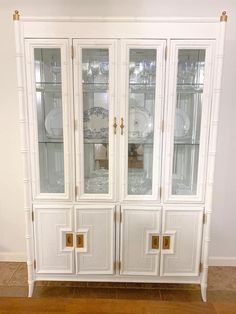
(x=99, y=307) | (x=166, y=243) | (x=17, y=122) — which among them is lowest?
(x=166, y=243)

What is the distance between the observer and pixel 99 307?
3.55ft

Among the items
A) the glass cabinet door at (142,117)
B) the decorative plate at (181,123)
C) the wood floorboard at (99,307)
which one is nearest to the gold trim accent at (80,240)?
the glass cabinet door at (142,117)

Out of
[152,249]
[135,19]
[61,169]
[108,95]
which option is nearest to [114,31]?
[135,19]

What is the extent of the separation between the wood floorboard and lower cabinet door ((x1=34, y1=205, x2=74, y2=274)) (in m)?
0.85

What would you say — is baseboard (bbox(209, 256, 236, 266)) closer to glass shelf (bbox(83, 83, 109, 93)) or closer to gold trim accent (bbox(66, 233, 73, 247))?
gold trim accent (bbox(66, 233, 73, 247))

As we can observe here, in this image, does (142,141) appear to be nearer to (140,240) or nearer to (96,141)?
(96,141)

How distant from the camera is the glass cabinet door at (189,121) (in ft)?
5.94

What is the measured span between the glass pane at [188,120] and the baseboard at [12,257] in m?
1.60

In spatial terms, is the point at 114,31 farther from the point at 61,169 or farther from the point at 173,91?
the point at 61,169

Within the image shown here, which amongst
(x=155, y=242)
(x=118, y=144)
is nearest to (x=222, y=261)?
(x=155, y=242)

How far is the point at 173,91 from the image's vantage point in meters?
1.80

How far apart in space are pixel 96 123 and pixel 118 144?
231mm

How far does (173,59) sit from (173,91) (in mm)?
208

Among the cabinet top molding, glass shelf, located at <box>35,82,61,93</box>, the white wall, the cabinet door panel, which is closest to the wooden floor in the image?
the white wall
